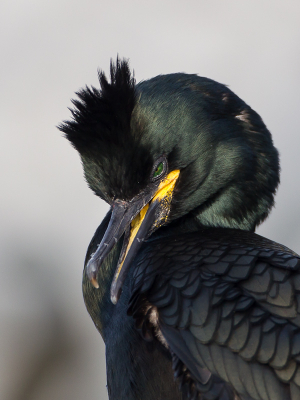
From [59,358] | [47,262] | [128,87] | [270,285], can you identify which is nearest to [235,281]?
[270,285]

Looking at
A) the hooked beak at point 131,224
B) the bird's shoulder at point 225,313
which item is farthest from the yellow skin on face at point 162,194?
the bird's shoulder at point 225,313

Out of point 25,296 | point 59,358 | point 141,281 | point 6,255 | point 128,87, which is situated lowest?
point 59,358

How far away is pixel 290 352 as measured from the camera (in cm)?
200

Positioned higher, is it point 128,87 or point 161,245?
point 128,87

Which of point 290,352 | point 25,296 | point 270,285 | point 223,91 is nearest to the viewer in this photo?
point 290,352

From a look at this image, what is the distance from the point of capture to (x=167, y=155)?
2543 mm

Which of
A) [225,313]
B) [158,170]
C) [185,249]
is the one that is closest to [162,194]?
[158,170]

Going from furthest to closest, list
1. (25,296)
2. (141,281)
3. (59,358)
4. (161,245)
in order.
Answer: (25,296) < (59,358) < (161,245) < (141,281)

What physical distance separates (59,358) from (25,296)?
704mm

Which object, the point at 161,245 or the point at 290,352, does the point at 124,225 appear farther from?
the point at 290,352

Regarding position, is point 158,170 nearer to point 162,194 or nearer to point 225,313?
point 162,194

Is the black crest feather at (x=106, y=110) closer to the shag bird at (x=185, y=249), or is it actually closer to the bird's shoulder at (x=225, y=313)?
the shag bird at (x=185, y=249)

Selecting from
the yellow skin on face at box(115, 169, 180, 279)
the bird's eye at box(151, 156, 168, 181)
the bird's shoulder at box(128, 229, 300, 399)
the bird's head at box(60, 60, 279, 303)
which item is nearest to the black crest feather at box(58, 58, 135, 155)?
the bird's head at box(60, 60, 279, 303)

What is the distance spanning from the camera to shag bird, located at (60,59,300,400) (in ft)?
6.79
